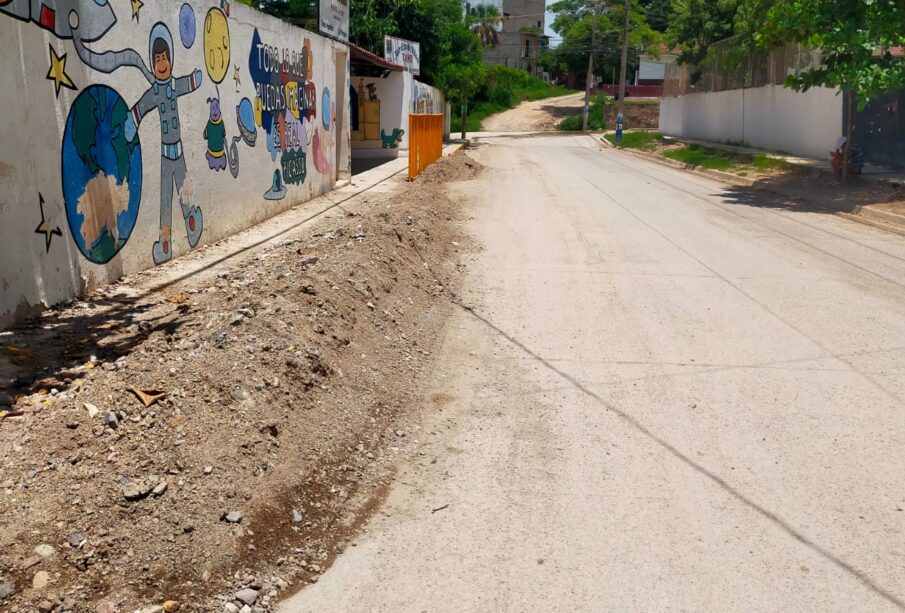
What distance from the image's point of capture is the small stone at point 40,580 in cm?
350

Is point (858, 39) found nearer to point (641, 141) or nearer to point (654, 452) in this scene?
point (654, 452)

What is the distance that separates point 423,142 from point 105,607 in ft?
68.3

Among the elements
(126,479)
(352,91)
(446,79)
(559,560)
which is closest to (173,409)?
(126,479)

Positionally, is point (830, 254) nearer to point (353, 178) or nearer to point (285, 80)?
point (285, 80)

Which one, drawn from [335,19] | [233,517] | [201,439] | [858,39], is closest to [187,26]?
[201,439]

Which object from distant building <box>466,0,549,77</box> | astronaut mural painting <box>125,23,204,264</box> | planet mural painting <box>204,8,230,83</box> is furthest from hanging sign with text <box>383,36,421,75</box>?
distant building <box>466,0,549,77</box>

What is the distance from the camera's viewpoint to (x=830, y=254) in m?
11.8

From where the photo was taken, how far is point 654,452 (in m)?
5.20

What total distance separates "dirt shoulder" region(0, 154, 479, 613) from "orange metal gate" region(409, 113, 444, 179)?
14.0 metres

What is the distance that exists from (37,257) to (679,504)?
5.55 m

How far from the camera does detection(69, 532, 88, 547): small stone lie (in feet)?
12.2

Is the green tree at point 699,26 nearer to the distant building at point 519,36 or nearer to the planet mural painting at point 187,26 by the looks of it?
the planet mural painting at point 187,26

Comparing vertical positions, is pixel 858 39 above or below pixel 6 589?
above

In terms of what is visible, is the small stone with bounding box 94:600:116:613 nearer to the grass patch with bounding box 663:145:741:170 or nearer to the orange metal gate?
the orange metal gate
